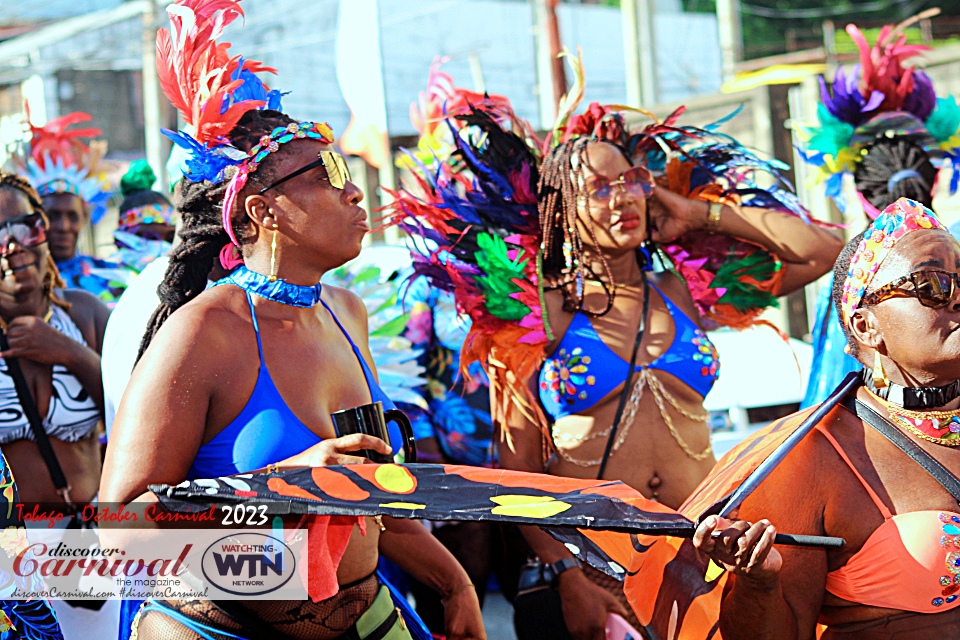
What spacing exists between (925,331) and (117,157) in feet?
65.8

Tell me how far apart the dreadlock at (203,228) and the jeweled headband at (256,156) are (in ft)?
0.06

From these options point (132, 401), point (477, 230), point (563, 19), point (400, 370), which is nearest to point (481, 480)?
point (132, 401)

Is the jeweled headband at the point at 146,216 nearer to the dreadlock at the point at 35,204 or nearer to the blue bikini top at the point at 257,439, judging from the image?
the dreadlock at the point at 35,204

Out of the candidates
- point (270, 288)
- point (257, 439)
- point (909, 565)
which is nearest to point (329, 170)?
point (270, 288)

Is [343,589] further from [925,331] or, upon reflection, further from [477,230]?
[477,230]

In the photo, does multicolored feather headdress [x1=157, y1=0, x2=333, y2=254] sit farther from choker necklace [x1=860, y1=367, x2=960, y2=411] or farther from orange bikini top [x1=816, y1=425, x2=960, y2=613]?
orange bikini top [x1=816, y1=425, x2=960, y2=613]

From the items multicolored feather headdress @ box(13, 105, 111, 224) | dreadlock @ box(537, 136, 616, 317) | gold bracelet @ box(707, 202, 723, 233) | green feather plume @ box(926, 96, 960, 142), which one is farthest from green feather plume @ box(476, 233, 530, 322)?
multicolored feather headdress @ box(13, 105, 111, 224)

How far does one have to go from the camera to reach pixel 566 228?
3.97 meters

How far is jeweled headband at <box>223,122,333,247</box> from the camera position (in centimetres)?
282

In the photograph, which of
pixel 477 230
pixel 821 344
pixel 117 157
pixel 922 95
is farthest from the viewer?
pixel 117 157

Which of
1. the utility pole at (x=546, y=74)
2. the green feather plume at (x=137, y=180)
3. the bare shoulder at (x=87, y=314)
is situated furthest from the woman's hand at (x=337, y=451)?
the utility pole at (x=546, y=74)

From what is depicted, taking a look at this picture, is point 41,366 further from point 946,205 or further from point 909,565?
point 946,205

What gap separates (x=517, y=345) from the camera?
3.81 m

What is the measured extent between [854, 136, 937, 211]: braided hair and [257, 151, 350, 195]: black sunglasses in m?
2.65
